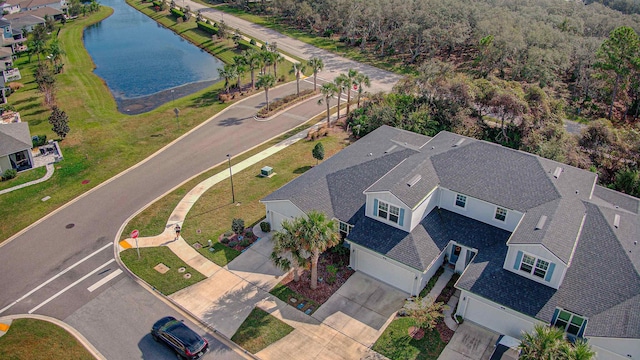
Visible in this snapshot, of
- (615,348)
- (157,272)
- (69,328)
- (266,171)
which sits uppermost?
(615,348)

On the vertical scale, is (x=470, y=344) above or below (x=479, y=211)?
below

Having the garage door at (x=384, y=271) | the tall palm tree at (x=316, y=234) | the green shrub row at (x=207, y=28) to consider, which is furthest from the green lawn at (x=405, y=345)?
the green shrub row at (x=207, y=28)

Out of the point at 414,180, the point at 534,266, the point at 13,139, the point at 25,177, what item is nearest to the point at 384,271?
the point at 414,180

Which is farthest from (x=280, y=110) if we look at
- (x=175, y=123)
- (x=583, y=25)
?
(x=583, y=25)

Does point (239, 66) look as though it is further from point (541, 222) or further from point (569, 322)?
point (569, 322)

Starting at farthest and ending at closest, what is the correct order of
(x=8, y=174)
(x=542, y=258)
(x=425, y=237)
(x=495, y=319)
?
(x=8, y=174) → (x=425, y=237) → (x=495, y=319) → (x=542, y=258)
